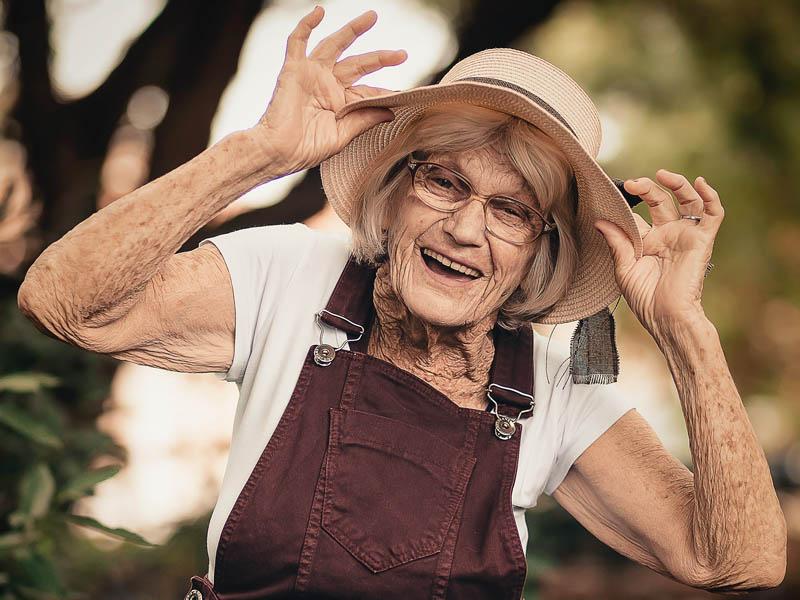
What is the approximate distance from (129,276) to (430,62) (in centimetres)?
252

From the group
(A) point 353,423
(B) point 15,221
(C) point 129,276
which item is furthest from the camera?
(B) point 15,221

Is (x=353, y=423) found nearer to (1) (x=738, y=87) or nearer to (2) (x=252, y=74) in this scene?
(2) (x=252, y=74)

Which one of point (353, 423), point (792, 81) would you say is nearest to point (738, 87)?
point (792, 81)

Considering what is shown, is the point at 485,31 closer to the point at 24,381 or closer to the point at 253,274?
the point at 253,274

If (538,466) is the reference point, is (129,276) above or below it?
above

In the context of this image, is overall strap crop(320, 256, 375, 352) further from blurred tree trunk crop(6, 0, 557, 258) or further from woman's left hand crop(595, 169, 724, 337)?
blurred tree trunk crop(6, 0, 557, 258)

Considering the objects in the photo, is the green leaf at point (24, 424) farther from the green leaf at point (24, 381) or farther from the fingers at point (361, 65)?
the fingers at point (361, 65)

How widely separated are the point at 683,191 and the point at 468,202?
0.44m

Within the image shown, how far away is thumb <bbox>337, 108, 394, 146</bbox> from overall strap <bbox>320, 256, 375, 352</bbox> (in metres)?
0.34

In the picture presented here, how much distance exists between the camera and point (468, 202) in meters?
2.11

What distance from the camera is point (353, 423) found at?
212cm

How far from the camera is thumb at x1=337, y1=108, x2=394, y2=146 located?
80.0 inches

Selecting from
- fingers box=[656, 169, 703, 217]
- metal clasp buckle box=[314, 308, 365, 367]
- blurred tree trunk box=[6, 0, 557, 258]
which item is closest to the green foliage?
blurred tree trunk box=[6, 0, 557, 258]

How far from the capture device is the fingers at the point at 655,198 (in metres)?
2.06
